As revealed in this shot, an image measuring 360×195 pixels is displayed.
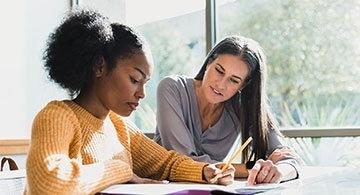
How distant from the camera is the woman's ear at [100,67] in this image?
45.6 inches

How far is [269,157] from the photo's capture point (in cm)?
168

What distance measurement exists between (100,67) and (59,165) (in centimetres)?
31

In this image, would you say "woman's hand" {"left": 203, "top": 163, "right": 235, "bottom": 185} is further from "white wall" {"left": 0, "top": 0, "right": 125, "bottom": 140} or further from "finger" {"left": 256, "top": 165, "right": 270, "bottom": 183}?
"white wall" {"left": 0, "top": 0, "right": 125, "bottom": 140}

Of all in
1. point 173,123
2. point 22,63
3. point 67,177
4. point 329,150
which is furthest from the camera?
point 22,63

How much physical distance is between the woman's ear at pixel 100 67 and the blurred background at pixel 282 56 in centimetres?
105

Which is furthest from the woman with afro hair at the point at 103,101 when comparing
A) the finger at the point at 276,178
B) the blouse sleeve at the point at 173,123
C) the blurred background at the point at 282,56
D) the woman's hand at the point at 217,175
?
the blurred background at the point at 282,56

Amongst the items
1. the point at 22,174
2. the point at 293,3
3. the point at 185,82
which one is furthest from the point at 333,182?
the point at 293,3

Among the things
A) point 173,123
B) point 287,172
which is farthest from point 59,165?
point 173,123

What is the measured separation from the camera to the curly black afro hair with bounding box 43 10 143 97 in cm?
114

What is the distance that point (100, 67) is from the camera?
1161 mm

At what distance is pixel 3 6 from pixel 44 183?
2392 mm

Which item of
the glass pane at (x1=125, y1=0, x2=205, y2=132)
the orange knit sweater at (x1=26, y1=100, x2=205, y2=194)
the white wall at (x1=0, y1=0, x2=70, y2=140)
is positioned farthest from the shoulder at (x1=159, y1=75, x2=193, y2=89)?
the white wall at (x1=0, y1=0, x2=70, y2=140)

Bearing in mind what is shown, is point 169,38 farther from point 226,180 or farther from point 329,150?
point 226,180

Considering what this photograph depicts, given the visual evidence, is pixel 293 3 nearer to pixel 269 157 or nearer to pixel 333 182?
pixel 269 157
